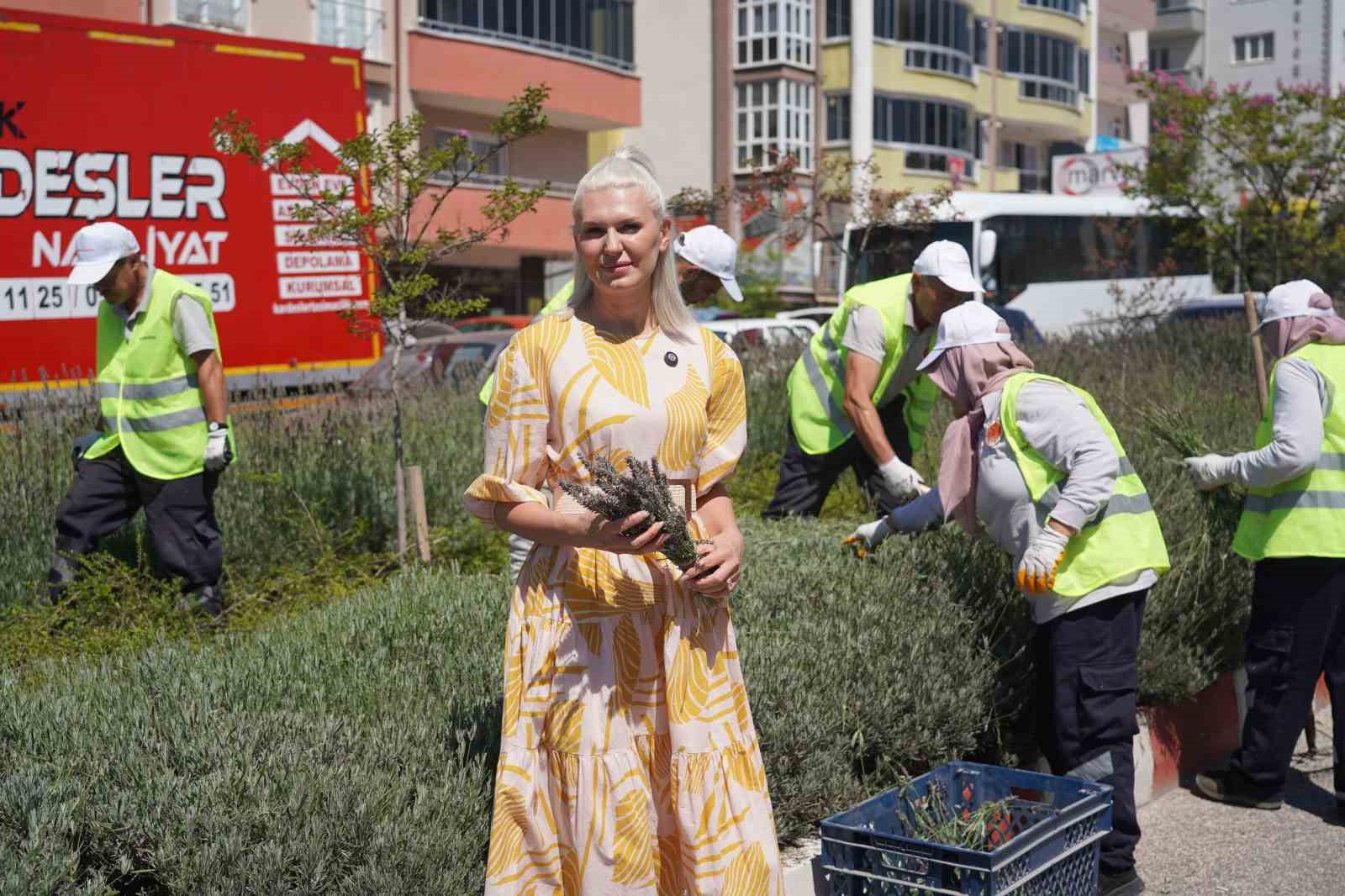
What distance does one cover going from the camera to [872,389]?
6.81 meters

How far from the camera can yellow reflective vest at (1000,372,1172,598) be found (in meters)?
4.89

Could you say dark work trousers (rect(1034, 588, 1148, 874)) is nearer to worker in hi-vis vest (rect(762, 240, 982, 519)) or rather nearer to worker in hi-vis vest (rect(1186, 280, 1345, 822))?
worker in hi-vis vest (rect(1186, 280, 1345, 822))

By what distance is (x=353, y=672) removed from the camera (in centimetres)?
458

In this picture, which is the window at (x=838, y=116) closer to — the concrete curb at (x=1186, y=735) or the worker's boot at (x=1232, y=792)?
the concrete curb at (x=1186, y=735)

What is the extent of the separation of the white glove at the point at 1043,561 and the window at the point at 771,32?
45612mm

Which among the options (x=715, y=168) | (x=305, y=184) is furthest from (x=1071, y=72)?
(x=305, y=184)

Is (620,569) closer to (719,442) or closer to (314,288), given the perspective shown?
(719,442)

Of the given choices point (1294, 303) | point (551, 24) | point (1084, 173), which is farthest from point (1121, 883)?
point (551, 24)

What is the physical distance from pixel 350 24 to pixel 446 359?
1815 centimetres

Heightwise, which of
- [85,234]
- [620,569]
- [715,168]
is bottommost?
[620,569]

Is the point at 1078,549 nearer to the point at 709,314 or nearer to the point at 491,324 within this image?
the point at 491,324

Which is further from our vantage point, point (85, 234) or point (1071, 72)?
point (1071, 72)

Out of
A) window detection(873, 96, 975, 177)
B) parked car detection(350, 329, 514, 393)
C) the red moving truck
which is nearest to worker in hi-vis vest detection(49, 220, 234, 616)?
the red moving truck

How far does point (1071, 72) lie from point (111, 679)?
59.4 m
